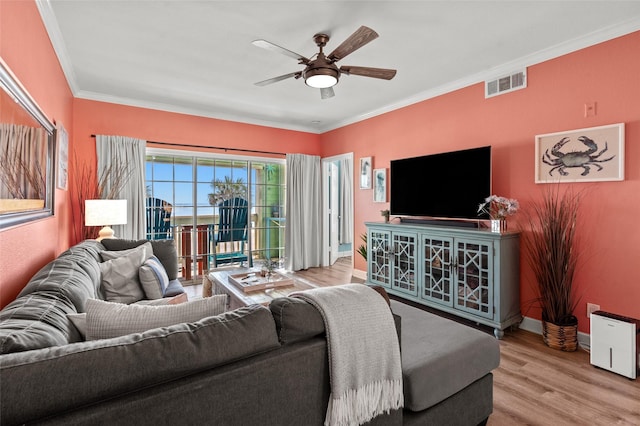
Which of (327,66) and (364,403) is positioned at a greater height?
(327,66)

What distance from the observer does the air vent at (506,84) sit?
320 cm

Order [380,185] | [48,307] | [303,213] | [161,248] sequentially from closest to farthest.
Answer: [48,307] → [161,248] → [380,185] → [303,213]

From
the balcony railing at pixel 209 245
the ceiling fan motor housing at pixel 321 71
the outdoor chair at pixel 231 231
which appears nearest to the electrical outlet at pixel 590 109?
the ceiling fan motor housing at pixel 321 71

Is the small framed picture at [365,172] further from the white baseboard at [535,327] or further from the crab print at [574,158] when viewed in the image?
the white baseboard at [535,327]

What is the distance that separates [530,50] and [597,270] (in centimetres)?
209

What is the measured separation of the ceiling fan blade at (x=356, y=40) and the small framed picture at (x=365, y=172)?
2.63 metres

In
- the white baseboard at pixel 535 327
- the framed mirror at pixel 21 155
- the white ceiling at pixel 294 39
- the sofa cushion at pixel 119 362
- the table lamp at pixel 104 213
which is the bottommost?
the white baseboard at pixel 535 327

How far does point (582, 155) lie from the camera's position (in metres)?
2.77

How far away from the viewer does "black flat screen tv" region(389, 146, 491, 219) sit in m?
3.37

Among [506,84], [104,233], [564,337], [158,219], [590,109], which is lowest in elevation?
[564,337]

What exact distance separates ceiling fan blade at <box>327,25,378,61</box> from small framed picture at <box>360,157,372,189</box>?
8.63ft

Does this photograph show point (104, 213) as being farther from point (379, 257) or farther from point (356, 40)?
Result: point (379, 257)

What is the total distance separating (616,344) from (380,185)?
315 centimetres

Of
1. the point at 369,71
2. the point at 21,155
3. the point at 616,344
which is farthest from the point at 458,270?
the point at 21,155
